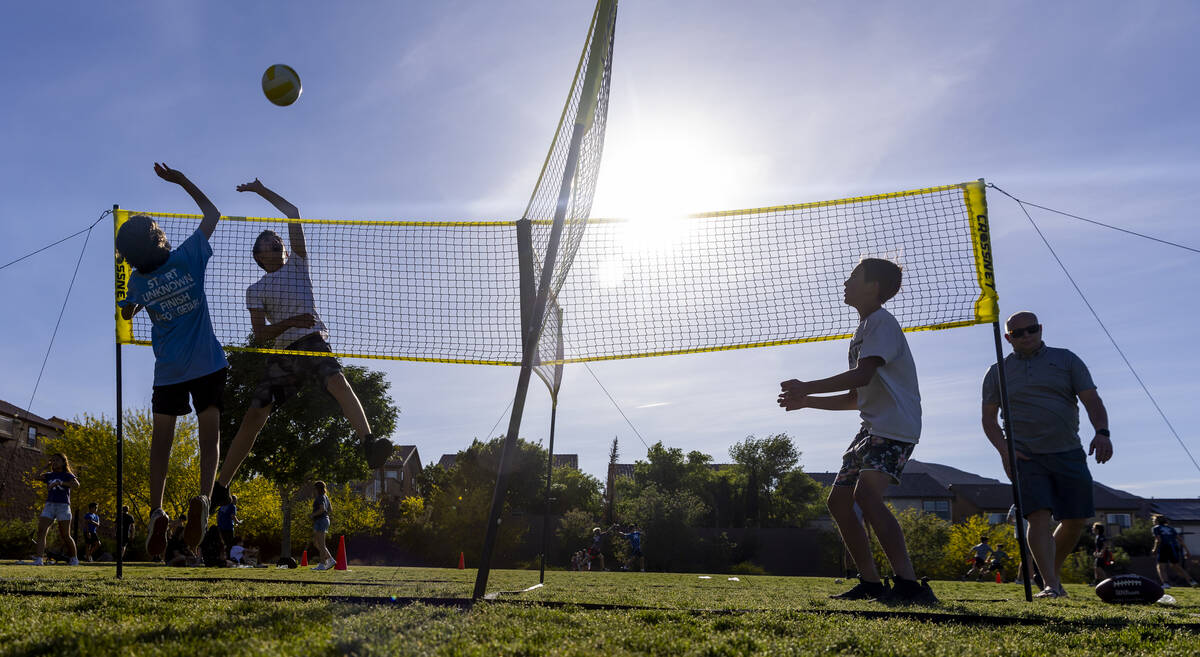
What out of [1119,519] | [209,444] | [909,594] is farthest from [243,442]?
[1119,519]

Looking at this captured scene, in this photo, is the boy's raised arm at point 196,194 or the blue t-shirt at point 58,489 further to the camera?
the blue t-shirt at point 58,489

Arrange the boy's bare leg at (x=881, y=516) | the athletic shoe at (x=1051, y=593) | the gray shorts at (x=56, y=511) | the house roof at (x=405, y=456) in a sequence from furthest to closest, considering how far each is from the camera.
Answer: the house roof at (x=405, y=456), the gray shorts at (x=56, y=511), the athletic shoe at (x=1051, y=593), the boy's bare leg at (x=881, y=516)

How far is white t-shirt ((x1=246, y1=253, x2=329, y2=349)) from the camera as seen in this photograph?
5.69 meters

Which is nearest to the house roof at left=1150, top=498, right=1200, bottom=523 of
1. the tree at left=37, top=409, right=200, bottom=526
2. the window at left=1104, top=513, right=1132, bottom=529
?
the window at left=1104, top=513, right=1132, bottom=529

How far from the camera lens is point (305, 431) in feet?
97.4

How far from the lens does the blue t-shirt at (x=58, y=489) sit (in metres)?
11.8

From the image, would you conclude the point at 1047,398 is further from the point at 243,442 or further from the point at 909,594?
the point at 243,442

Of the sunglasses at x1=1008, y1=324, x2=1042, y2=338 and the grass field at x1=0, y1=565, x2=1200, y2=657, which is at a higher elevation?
the sunglasses at x1=1008, y1=324, x2=1042, y2=338

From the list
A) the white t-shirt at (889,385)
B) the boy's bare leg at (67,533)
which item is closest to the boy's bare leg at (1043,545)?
the white t-shirt at (889,385)

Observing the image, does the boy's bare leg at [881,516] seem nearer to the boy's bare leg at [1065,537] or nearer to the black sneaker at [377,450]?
the boy's bare leg at [1065,537]

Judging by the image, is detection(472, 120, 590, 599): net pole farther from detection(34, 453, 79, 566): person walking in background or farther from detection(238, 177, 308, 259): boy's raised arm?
detection(34, 453, 79, 566): person walking in background

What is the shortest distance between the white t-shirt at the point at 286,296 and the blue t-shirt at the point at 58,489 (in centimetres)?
850

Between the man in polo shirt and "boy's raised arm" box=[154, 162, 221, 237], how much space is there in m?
6.26

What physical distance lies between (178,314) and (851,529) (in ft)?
14.8
